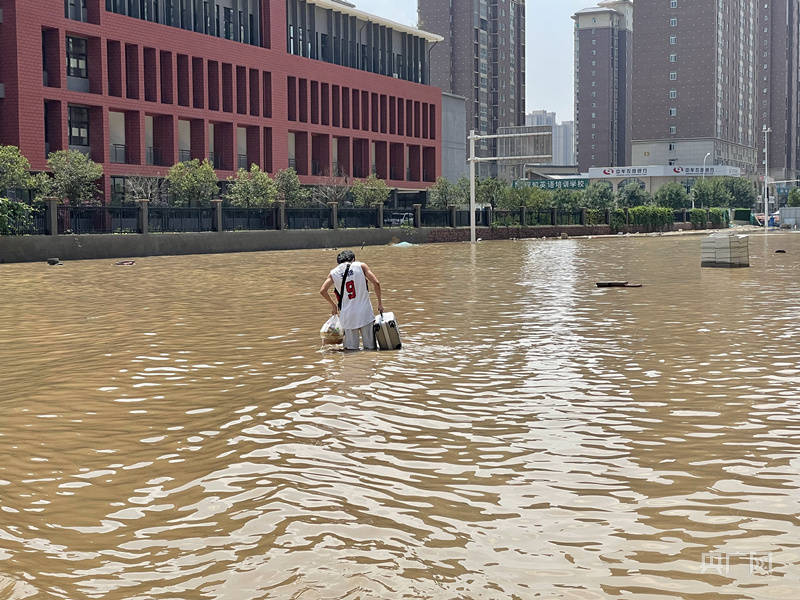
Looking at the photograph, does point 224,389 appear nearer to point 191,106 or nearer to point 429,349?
point 429,349

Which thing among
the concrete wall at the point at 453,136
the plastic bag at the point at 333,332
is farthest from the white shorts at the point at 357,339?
the concrete wall at the point at 453,136

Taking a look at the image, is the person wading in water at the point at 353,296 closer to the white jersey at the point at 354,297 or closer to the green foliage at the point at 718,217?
the white jersey at the point at 354,297

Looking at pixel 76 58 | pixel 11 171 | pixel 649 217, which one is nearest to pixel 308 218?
pixel 11 171

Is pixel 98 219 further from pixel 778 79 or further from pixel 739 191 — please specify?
pixel 778 79

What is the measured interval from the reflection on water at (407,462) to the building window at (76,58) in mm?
47041

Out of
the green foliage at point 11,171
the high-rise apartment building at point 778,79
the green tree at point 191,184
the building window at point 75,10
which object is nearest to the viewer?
the green foliage at point 11,171

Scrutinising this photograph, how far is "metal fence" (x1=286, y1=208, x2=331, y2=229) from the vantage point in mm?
55272

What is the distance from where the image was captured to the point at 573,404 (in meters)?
8.96

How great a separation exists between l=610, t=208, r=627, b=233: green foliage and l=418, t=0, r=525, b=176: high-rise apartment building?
227 ft

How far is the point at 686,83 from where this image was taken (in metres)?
153

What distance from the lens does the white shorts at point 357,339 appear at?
12695mm

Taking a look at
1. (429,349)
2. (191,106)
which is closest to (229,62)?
(191,106)

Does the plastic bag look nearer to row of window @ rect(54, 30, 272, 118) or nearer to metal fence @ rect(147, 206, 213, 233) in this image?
metal fence @ rect(147, 206, 213, 233)

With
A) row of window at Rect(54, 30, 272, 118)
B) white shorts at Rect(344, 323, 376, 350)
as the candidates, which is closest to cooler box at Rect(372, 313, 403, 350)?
white shorts at Rect(344, 323, 376, 350)
